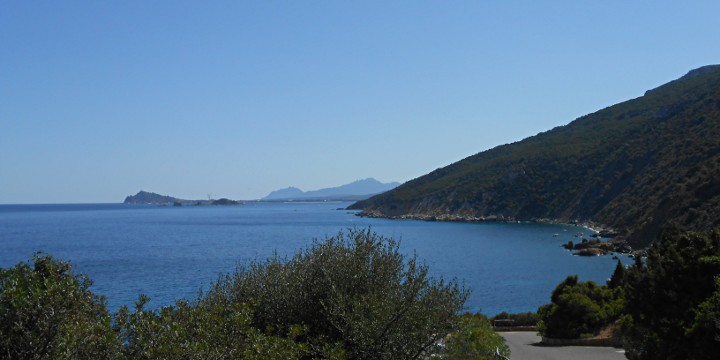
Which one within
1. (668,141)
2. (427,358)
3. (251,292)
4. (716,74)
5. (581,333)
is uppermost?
(716,74)

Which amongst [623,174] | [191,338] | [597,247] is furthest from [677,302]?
[623,174]

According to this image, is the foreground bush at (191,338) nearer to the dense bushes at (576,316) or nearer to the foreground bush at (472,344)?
the foreground bush at (472,344)

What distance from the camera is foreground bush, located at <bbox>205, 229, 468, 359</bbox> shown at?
49.4ft

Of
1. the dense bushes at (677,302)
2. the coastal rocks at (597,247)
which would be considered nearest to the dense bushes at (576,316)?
the dense bushes at (677,302)

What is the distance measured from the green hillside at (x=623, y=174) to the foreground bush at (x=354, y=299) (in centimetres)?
5942

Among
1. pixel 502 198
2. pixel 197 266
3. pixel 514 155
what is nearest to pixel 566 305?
pixel 197 266

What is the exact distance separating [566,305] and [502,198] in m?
142

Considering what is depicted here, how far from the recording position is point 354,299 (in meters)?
16.1

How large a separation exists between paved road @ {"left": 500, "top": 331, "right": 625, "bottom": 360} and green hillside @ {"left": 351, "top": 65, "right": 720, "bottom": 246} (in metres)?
42.2

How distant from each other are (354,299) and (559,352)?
17437 millimetres

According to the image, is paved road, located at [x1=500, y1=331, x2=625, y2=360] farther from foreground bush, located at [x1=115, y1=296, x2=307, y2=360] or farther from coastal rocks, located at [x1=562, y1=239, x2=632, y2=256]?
coastal rocks, located at [x1=562, y1=239, x2=632, y2=256]

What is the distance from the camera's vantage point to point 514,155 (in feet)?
648

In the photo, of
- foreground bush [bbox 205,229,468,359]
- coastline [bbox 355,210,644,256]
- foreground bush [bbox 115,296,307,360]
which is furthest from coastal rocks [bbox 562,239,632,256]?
foreground bush [bbox 115,296,307,360]

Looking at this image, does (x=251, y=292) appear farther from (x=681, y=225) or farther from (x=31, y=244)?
(x=31, y=244)
